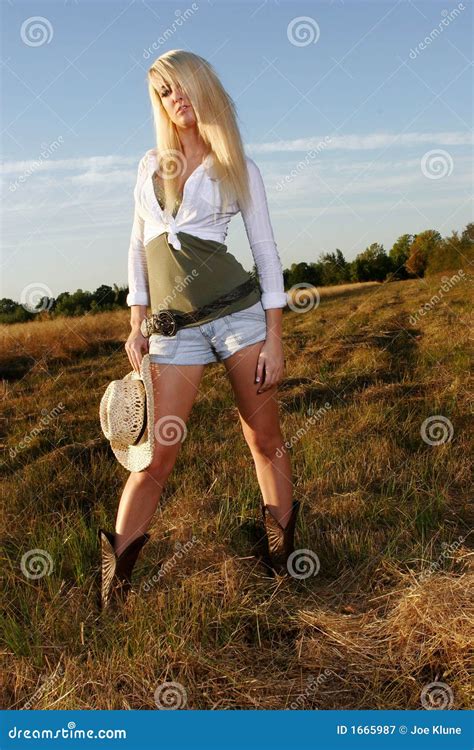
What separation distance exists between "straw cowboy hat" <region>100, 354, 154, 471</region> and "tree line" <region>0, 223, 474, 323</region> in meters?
3.80

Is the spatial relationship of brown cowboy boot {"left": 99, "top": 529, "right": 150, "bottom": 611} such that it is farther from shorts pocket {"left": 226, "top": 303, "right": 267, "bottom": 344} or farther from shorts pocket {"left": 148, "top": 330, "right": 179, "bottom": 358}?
shorts pocket {"left": 226, "top": 303, "right": 267, "bottom": 344}

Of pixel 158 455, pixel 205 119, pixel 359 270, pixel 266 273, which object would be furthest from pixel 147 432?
pixel 359 270

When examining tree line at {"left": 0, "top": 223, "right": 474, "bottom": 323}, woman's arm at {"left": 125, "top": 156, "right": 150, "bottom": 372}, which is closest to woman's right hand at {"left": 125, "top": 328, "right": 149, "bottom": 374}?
woman's arm at {"left": 125, "top": 156, "right": 150, "bottom": 372}

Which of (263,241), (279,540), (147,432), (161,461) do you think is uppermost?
(263,241)

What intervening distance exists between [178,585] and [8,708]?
735 millimetres

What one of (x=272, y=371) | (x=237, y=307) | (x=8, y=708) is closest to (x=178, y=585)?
(x=8, y=708)

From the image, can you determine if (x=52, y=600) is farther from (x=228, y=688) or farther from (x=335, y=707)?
(x=335, y=707)

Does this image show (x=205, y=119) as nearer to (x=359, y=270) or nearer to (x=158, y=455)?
(x=158, y=455)

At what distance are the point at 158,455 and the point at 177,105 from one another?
3.94 ft

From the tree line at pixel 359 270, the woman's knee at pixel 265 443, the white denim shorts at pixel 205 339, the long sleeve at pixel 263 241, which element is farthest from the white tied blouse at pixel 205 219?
the tree line at pixel 359 270

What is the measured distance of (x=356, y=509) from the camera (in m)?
3.37

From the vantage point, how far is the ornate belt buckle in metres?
2.48

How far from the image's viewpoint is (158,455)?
2502mm

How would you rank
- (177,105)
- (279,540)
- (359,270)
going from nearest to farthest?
(177,105), (279,540), (359,270)
